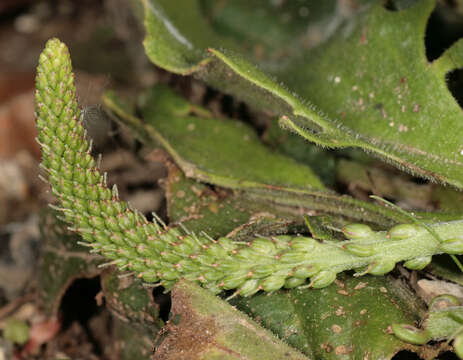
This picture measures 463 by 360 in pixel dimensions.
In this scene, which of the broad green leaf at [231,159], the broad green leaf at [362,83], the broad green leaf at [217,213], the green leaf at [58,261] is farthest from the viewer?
the green leaf at [58,261]

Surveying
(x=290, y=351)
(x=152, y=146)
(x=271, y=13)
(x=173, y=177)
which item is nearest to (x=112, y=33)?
(x=271, y=13)

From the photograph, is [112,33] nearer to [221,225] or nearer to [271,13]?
[271,13]

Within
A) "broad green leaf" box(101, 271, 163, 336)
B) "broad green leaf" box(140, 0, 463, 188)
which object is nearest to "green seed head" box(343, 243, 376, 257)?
"broad green leaf" box(140, 0, 463, 188)

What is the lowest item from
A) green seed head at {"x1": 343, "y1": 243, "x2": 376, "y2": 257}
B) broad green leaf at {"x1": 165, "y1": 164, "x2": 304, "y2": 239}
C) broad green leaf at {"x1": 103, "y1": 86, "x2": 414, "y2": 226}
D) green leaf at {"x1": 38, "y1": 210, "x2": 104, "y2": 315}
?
green leaf at {"x1": 38, "y1": 210, "x2": 104, "y2": 315}

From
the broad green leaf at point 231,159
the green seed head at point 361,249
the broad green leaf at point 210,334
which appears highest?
the green seed head at point 361,249

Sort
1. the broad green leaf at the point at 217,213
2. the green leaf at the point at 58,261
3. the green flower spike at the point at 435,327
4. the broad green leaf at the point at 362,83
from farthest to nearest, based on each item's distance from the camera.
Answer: the green leaf at the point at 58,261
the broad green leaf at the point at 217,213
the broad green leaf at the point at 362,83
the green flower spike at the point at 435,327

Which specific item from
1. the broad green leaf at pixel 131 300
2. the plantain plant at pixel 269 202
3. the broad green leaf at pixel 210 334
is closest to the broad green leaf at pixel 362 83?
the plantain plant at pixel 269 202

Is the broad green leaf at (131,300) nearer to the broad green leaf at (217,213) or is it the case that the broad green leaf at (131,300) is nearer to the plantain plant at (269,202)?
the plantain plant at (269,202)

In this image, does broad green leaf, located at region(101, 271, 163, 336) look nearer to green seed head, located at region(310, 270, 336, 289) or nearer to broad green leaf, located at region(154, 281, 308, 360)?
broad green leaf, located at region(154, 281, 308, 360)
